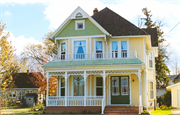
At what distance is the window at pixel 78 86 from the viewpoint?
21766 millimetres

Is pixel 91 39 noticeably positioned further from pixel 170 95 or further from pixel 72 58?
pixel 170 95

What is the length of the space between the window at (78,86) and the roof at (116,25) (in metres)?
5.21

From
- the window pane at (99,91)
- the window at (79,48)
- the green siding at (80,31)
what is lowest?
the window pane at (99,91)

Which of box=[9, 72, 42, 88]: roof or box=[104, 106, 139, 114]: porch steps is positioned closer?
box=[104, 106, 139, 114]: porch steps

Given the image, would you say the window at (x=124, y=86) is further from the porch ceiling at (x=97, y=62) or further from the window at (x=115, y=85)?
the porch ceiling at (x=97, y=62)

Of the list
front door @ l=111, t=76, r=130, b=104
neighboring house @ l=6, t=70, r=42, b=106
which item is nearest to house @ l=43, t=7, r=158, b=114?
front door @ l=111, t=76, r=130, b=104

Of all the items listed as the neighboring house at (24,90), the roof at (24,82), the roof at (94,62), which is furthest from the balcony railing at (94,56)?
the roof at (24,82)

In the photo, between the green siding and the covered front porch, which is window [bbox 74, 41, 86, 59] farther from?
the covered front porch

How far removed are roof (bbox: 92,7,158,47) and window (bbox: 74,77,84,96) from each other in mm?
5211

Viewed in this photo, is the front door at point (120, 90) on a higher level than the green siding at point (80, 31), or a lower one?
lower

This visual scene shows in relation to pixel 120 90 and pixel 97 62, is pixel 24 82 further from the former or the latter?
pixel 97 62

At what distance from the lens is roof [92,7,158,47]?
22.0 metres

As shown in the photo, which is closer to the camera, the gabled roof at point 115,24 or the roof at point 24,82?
the gabled roof at point 115,24

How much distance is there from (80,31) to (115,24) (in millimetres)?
3722
